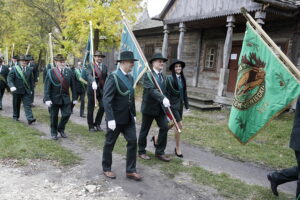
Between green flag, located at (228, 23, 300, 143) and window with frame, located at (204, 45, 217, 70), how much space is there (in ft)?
35.7

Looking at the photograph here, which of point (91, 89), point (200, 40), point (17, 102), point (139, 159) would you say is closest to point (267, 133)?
point (139, 159)

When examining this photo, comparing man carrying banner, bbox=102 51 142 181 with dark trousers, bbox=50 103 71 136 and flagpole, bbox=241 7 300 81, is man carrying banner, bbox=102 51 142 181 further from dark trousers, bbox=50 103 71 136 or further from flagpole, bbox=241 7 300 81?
dark trousers, bbox=50 103 71 136

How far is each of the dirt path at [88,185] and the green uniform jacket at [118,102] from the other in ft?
3.39

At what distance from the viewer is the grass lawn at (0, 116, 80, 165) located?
5230mm

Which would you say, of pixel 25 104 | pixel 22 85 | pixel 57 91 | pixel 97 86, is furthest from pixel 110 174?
pixel 22 85

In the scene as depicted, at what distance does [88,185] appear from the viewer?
413 cm

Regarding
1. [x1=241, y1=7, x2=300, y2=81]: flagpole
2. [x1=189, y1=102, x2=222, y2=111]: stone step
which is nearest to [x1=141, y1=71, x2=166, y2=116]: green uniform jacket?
[x1=241, y1=7, x2=300, y2=81]: flagpole

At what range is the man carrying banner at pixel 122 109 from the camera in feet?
14.4

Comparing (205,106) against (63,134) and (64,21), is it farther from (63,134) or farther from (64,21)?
(64,21)

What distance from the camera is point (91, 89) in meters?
7.70

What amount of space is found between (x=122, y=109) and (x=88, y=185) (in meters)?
1.31

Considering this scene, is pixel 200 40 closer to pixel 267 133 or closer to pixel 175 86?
pixel 267 133

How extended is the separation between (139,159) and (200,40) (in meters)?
11.6

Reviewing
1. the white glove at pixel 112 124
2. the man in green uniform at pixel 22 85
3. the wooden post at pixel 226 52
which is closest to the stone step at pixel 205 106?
the wooden post at pixel 226 52
